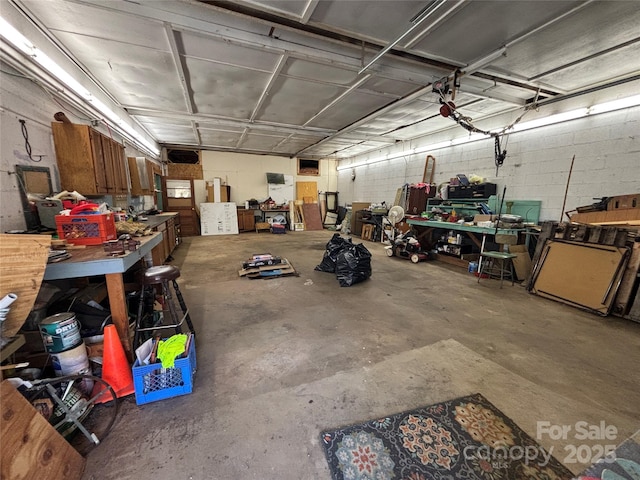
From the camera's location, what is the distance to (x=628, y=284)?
2.89 meters

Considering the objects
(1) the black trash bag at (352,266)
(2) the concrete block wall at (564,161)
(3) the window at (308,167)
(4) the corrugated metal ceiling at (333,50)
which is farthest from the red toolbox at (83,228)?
(3) the window at (308,167)

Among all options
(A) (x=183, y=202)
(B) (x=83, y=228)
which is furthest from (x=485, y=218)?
(A) (x=183, y=202)

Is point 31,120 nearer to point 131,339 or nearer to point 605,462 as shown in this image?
point 131,339

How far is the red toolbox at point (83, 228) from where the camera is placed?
2.00 metres

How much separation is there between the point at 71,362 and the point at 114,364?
0.22 metres

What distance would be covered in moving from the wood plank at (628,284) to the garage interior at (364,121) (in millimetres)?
80

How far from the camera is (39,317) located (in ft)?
5.61

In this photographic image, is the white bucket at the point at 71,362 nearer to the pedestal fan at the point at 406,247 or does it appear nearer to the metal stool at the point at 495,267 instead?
the metal stool at the point at 495,267

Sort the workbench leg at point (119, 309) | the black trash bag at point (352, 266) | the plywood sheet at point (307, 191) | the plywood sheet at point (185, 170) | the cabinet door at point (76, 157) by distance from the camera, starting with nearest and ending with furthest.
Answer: the workbench leg at point (119, 309)
the cabinet door at point (76, 157)
the black trash bag at point (352, 266)
the plywood sheet at point (185, 170)
the plywood sheet at point (307, 191)

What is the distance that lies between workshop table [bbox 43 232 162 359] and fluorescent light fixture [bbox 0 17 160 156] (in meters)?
1.89

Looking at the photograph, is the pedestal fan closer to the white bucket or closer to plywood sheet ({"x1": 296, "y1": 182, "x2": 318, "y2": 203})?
the white bucket

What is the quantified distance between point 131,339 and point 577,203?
591cm

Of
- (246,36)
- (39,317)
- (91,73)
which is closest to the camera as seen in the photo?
(39,317)

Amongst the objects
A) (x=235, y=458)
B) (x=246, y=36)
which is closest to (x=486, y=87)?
(x=246, y=36)
